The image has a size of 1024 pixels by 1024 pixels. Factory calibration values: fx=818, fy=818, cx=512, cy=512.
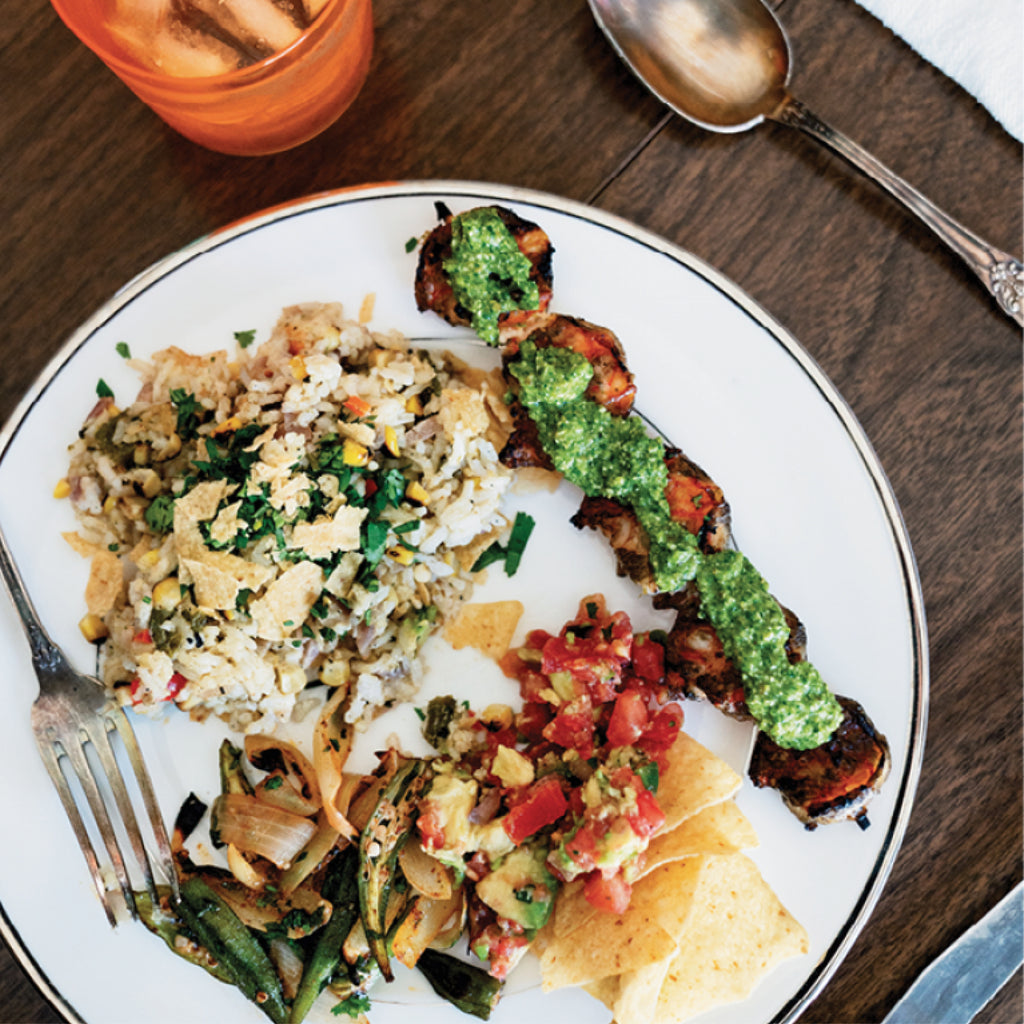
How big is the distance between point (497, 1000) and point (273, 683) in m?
1.10

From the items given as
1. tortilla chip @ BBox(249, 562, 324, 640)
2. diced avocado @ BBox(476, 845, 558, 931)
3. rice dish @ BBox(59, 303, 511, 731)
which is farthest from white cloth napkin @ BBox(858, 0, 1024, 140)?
diced avocado @ BBox(476, 845, 558, 931)

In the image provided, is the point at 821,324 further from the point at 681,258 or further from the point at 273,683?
the point at 273,683

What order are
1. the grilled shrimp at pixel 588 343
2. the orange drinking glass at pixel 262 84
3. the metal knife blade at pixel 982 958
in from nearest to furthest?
the orange drinking glass at pixel 262 84 < the grilled shrimp at pixel 588 343 < the metal knife blade at pixel 982 958

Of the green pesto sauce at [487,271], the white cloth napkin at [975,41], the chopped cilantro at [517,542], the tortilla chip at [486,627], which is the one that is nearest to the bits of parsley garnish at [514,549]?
the chopped cilantro at [517,542]

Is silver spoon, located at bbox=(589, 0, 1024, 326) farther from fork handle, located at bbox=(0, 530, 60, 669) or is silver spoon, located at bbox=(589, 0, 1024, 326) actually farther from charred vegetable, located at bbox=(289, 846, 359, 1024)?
charred vegetable, located at bbox=(289, 846, 359, 1024)

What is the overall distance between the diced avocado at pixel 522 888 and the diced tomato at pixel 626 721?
1.20 ft

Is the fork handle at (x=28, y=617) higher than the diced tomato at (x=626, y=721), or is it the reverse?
the diced tomato at (x=626, y=721)

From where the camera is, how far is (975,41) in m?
2.50

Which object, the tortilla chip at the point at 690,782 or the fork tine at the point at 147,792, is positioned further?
the fork tine at the point at 147,792

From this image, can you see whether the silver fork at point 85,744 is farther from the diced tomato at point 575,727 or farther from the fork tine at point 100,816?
the diced tomato at point 575,727

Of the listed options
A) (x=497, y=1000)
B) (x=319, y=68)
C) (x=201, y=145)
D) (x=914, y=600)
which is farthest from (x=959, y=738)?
(x=201, y=145)

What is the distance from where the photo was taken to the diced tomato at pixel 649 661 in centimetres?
233

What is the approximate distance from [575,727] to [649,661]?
28 centimetres

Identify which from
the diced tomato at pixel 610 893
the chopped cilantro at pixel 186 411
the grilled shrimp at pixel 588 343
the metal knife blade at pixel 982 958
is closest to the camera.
→ the diced tomato at pixel 610 893
